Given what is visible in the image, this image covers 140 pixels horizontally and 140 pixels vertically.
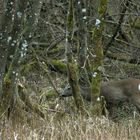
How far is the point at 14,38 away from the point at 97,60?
245cm

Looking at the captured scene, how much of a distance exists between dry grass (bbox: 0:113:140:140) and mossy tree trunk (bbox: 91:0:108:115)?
1341mm

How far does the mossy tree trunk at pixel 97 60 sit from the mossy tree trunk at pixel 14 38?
5.59 ft

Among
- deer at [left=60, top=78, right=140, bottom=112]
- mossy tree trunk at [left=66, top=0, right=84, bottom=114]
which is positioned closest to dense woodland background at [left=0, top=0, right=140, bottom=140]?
mossy tree trunk at [left=66, top=0, right=84, bottom=114]

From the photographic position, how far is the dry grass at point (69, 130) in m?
7.53

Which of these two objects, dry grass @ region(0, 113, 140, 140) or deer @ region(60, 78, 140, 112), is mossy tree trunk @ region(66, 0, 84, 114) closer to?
dry grass @ region(0, 113, 140, 140)

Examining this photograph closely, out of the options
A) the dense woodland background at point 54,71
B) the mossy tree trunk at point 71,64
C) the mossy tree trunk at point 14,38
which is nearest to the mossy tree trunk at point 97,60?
the dense woodland background at point 54,71

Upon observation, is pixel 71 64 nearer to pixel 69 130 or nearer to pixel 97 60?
→ pixel 97 60

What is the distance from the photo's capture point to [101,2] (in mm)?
9594

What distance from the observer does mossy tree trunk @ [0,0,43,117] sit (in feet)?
A: 24.8

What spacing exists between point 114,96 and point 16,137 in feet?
20.2

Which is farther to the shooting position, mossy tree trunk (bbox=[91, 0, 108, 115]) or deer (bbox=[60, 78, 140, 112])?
deer (bbox=[60, 78, 140, 112])

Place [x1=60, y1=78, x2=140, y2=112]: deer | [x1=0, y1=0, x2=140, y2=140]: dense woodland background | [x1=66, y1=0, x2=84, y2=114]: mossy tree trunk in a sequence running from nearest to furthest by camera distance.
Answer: [x1=0, y1=0, x2=140, y2=140]: dense woodland background → [x1=66, y1=0, x2=84, y2=114]: mossy tree trunk → [x1=60, y1=78, x2=140, y2=112]: deer

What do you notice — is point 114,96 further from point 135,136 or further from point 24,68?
point 135,136

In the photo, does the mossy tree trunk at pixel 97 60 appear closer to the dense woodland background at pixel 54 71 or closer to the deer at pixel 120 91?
the dense woodland background at pixel 54 71
